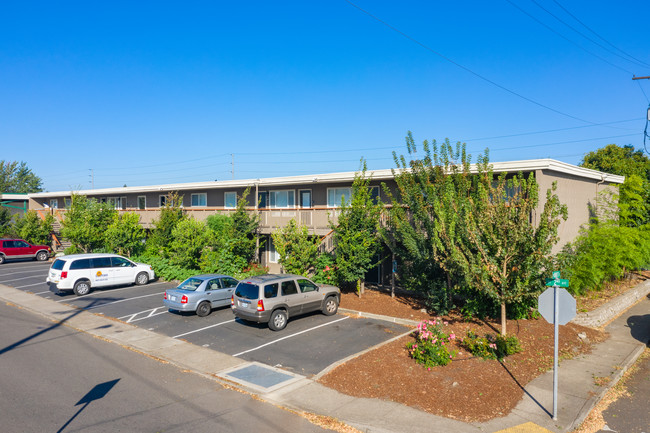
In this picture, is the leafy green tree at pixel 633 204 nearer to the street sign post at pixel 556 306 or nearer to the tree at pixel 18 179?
the street sign post at pixel 556 306

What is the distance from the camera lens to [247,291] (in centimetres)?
1386

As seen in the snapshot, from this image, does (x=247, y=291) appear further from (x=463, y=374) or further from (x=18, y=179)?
(x=18, y=179)

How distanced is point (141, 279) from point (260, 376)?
1478cm

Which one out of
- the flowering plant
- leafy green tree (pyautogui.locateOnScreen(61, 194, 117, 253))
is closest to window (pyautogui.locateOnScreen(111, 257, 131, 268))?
leafy green tree (pyautogui.locateOnScreen(61, 194, 117, 253))

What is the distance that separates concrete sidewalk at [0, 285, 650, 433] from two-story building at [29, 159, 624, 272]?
5.45 meters

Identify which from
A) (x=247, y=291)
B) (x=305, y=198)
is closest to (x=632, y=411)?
(x=247, y=291)

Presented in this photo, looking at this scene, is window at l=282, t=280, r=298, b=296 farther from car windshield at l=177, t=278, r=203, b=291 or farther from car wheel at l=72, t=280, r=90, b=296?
car wheel at l=72, t=280, r=90, b=296

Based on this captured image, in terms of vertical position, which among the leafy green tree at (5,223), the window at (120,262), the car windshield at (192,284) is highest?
the leafy green tree at (5,223)

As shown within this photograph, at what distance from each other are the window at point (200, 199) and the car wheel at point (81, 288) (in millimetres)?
11184

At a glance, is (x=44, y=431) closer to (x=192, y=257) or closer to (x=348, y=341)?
(x=348, y=341)

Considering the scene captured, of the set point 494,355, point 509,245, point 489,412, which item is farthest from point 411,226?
point 489,412

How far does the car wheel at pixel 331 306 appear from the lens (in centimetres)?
1549

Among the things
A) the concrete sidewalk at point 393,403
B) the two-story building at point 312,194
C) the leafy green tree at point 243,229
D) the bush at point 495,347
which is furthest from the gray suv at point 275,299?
the leafy green tree at point 243,229

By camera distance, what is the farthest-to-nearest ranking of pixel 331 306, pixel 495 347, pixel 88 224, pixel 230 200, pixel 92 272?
pixel 230 200 < pixel 88 224 < pixel 92 272 < pixel 331 306 < pixel 495 347
